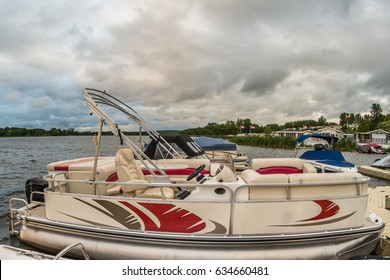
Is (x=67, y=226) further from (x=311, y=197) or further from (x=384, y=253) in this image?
(x=384, y=253)

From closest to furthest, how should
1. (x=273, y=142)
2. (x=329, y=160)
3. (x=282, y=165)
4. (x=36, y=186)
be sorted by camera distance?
1. (x=282, y=165)
2. (x=36, y=186)
3. (x=329, y=160)
4. (x=273, y=142)

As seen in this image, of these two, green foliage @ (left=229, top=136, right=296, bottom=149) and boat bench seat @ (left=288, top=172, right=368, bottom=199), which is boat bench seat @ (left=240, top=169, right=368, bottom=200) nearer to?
boat bench seat @ (left=288, top=172, right=368, bottom=199)

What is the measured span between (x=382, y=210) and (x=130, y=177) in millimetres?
7131

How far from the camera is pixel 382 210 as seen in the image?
7875 mm

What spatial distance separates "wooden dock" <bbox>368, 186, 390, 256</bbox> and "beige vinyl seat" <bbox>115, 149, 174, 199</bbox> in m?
4.35

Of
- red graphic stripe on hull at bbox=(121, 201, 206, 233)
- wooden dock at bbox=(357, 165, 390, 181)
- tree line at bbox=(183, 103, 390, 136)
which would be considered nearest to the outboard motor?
red graphic stripe on hull at bbox=(121, 201, 206, 233)

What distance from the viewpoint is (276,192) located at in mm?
4469

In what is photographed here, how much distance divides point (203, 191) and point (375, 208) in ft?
20.9

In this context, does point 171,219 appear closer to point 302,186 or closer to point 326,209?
point 302,186

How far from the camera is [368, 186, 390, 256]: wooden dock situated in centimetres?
552

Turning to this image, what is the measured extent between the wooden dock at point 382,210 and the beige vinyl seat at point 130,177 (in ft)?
14.3

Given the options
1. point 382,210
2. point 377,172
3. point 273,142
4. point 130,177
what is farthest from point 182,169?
point 273,142

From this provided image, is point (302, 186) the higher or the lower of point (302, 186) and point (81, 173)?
the higher

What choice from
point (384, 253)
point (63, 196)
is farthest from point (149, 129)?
point (384, 253)
